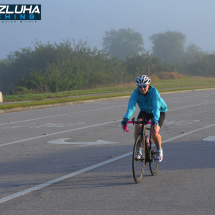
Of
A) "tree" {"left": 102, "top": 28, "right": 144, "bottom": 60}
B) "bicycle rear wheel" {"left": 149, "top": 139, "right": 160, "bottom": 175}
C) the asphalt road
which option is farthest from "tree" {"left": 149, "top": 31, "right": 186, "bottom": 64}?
"bicycle rear wheel" {"left": 149, "top": 139, "right": 160, "bottom": 175}

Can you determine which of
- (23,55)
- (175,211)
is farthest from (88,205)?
(23,55)

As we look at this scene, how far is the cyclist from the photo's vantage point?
18.5 feet

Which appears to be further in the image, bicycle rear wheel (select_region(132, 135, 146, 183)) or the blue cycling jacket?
the blue cycling jacket

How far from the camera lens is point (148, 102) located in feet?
19.5

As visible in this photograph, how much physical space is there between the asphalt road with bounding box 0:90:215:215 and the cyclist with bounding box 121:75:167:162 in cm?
71

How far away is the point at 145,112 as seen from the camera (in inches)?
241

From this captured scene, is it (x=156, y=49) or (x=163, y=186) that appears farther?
(x=156, y=49)

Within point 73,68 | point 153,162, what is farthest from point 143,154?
point 73,68

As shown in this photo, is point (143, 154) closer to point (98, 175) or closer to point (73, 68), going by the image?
point (98, 175)

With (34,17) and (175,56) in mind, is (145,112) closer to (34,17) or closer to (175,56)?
(34,17)

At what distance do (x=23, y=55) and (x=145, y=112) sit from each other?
5750 centimetres

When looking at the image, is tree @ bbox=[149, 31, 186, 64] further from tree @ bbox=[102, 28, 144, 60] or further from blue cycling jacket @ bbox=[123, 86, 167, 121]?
blue cycling jacket @ bbox=[123, 86, 167, 121]

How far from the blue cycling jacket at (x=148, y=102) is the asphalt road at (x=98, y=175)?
109 centimetres

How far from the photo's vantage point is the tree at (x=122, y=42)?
141750mm
